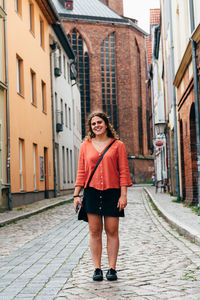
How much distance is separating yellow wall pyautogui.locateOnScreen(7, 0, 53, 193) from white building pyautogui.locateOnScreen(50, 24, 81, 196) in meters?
1.62

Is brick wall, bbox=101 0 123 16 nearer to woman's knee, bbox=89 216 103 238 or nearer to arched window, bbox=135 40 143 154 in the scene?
arched window, bbox=135 40 143 154

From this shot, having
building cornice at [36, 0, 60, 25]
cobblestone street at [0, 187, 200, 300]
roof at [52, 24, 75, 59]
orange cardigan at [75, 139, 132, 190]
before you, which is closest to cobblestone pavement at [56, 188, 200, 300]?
cobblestone street at [0, 187, 200, 300]

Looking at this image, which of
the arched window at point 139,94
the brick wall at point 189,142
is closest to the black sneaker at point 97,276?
the brick wall at point 189,142

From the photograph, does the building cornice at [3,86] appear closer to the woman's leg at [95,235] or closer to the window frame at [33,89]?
the window frame at [33,89]

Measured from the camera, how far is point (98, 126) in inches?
221

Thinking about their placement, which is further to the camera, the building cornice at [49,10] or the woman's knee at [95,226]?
the building cornice at [49,10]

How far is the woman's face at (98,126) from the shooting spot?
18.4ft

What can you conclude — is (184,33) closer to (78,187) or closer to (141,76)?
(78,187)

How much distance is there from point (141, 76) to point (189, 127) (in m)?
49.2

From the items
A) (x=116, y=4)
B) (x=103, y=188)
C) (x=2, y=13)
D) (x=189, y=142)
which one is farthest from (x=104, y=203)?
(x=116, y=4)

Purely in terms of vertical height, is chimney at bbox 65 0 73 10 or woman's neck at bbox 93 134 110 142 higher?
chimney at bbox 65 0 73 10

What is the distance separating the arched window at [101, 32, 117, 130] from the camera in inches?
2367

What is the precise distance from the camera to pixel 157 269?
6.21 meters

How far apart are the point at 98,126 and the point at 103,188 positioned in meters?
0.67
